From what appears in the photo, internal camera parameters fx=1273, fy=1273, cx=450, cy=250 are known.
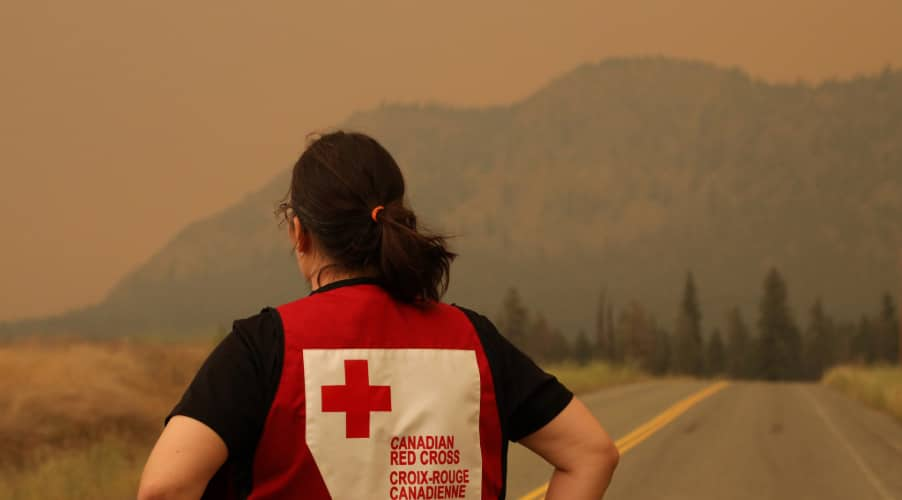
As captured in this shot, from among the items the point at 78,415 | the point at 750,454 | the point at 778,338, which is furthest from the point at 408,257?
the point at 778,338

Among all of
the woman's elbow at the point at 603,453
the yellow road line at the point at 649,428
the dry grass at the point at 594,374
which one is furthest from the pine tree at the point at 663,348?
the woman's elbow at the point at 603,453

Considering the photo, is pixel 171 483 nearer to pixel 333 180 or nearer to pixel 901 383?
pixel 333 180

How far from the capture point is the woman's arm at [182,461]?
221 centimetres

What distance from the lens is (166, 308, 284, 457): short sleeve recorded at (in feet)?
7.40

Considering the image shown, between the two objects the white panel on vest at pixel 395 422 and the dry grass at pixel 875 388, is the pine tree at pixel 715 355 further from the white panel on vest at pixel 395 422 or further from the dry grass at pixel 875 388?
the white panel on vest at pixel 395 422

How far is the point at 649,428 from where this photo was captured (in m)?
17.5

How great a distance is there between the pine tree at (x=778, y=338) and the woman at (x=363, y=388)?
346 ft

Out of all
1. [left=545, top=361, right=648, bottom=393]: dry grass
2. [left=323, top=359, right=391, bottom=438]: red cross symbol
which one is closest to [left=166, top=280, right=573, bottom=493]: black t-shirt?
[left=323, top=359, right=391, bottom=438]: red cross symbol

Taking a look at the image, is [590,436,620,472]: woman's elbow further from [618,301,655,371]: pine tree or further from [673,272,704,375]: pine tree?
[673,272,704,375]: pine tree

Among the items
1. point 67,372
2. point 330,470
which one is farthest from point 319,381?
point 67,372

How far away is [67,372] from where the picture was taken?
1445 cm

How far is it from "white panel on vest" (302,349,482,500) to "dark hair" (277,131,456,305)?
6.0 inches

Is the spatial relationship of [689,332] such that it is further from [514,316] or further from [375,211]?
[375,211]

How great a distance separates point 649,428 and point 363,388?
1558 cm
